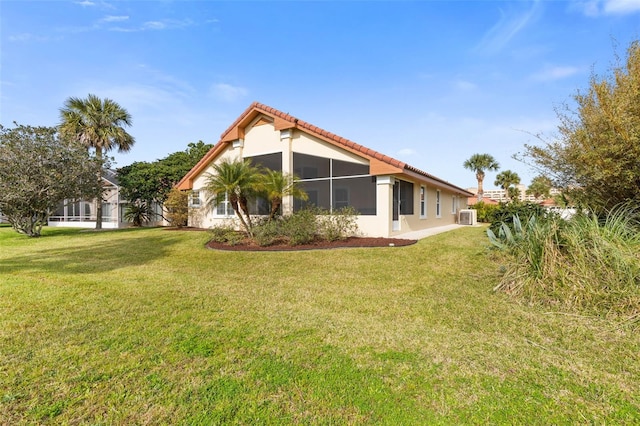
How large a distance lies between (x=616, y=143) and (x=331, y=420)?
6826 millimetres

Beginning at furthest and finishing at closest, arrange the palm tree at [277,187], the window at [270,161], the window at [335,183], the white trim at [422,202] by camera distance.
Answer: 1. the white trim at [422,202]
2. the window at [270,161]
3. the window at [335,183]
4. the palm tree at [277,187]

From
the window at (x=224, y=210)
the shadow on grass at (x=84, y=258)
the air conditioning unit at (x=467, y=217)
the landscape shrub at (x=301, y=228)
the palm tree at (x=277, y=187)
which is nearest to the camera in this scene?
the shadow on grass at (x=84, y=258)

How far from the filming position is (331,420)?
7.17ft

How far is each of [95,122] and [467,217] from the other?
28.1 meters

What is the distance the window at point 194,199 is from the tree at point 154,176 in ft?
15.6

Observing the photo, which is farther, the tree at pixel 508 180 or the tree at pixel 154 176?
the tree at pixel 508 180

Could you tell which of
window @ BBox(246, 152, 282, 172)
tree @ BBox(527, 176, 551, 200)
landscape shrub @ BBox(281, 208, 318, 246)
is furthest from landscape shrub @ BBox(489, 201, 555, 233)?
window @ BBox(246, 152, 282, 172)

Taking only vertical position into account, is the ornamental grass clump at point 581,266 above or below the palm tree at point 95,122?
below

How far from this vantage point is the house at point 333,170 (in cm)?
1180

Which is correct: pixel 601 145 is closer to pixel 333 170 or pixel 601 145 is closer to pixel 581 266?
pixel 581 266

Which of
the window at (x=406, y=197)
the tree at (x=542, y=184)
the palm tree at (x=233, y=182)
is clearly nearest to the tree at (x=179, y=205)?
the palm tree at (x=233, y=182)

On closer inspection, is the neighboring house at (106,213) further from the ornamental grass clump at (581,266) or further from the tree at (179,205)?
the ornamental grass clump at (581,266)

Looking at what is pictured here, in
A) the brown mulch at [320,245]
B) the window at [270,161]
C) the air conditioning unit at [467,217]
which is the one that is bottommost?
the brown mulch at [320,245]

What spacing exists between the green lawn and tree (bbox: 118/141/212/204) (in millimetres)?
18118
